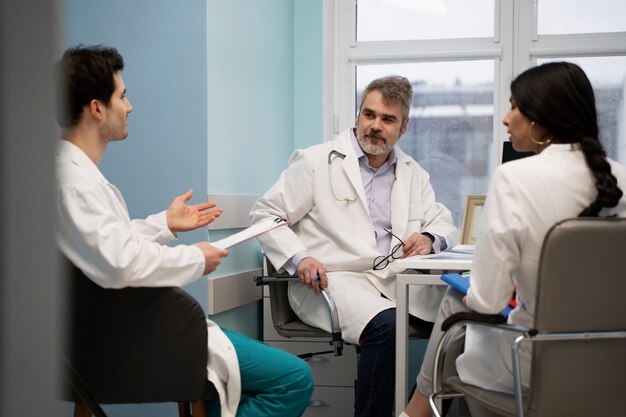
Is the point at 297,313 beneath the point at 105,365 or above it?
beneath

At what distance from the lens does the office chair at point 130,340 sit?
1723 mm

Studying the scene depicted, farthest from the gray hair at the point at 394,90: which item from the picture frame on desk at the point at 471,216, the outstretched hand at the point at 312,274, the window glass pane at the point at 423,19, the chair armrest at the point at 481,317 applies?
the chair armrest at the point at 481,317

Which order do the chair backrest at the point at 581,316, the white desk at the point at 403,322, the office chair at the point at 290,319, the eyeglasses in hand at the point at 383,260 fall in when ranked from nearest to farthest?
the chair backrest at the point at 581,316 → the white desk at the point at 403,322 → the office chair at the point at 290,319 → the eyeglasses in hand at the point at 383,260

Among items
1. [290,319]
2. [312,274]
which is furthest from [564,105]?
[290,319]

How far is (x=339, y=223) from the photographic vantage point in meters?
3.14

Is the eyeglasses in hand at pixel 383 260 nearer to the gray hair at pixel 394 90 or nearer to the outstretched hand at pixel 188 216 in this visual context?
the gray hair at pixel 394 90

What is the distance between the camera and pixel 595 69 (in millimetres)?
4176

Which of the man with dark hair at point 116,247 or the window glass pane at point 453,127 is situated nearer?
the man with dark hair at point 116,247

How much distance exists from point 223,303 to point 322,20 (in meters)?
1.88

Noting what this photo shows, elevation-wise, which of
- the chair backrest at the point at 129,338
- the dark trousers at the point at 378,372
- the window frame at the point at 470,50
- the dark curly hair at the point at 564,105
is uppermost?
the window frame at the point at 470,50

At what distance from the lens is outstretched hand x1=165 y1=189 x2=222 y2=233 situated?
7.32 ft

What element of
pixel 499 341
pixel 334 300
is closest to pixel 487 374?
pixel 499 341

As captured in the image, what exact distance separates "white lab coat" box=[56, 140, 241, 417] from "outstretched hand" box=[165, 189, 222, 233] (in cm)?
41

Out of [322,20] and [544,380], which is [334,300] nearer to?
[544,380]
